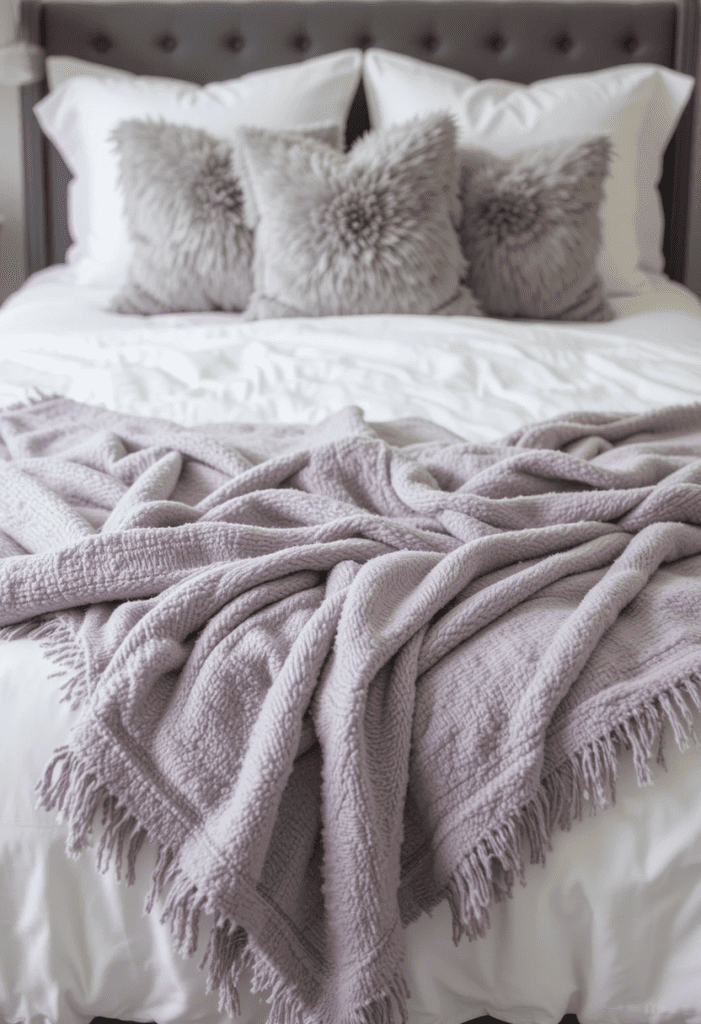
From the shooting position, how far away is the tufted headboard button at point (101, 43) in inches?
96.0

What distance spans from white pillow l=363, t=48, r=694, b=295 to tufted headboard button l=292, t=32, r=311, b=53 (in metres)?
0.25

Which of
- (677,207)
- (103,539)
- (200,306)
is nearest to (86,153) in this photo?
(200,306)

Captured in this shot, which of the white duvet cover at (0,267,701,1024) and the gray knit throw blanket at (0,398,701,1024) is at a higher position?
the gray knit throw blanket at (0,398,701,1024)

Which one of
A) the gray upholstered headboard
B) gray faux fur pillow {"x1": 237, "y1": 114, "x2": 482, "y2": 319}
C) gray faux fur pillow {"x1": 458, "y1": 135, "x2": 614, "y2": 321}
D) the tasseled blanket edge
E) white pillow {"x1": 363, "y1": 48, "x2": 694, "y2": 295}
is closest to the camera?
the tasseled blanket edge

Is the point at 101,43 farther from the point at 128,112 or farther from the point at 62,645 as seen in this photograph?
the point at 62,645

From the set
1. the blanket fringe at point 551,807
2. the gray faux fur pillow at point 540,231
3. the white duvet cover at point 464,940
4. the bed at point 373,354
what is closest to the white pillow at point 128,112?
the bed at point 373,354

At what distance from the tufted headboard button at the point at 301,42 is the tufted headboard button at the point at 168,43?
0.31m

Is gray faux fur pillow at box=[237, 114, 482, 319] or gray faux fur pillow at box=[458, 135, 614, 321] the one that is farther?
A: gray faux fur pillow at box=[458, 135, 614, 321]

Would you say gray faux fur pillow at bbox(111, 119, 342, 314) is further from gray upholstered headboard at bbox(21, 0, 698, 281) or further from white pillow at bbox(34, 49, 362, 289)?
gray upholstered headboard at bbox(21, 0, 698, 281)

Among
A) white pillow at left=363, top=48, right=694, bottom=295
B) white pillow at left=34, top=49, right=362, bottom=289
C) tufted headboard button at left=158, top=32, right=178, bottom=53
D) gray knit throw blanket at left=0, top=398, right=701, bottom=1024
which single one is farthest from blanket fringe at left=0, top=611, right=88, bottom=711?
tufted headboard button at left=158, top=32, right=178, bottom=53

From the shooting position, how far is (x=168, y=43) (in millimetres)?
2451

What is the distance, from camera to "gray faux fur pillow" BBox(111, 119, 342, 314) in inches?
74.5

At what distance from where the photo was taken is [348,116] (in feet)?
7.76

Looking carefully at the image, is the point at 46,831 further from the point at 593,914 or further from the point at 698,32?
the point at 698,32
